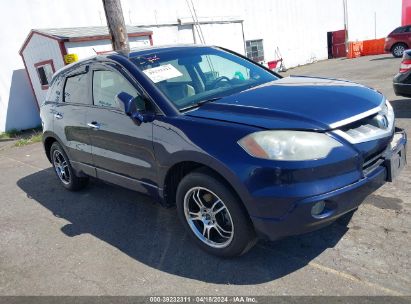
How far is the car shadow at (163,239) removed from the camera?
293cm

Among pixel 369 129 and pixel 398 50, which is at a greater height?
pixel 369 129

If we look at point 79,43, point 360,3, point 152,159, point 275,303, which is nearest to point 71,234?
point 152,159

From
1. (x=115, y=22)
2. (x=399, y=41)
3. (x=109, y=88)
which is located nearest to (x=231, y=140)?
(x=109, y=88)

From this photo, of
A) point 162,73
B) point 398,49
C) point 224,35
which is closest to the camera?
point 162,73

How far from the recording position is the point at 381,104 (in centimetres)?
306

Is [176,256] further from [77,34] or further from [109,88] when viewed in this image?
[77,34]

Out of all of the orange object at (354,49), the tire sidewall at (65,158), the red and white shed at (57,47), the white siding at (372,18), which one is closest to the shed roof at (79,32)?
the red and white shed at (57,47)

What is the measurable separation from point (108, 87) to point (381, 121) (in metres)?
2.57

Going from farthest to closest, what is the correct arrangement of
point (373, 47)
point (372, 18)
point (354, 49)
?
point (372, 18)
point (373, 47)
point (354, 49)

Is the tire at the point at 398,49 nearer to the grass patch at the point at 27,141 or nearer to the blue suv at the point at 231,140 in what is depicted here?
the grass patch at the point at 27,141

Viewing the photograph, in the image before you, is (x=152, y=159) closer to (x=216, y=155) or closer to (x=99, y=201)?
(x=216, y=155)

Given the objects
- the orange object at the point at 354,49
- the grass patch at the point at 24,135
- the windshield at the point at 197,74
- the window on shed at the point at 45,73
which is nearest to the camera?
the windshield at the point at 197,74

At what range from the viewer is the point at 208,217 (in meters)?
3.13

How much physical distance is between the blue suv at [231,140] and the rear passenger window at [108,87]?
17mm
